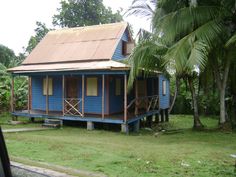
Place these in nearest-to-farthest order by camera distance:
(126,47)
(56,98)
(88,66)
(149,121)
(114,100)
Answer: (88,66), (114,100), (56,98), (149,121), (126,47)

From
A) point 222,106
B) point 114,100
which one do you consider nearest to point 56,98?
point 114,100

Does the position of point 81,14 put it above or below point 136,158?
above

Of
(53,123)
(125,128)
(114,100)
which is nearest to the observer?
(125,128)

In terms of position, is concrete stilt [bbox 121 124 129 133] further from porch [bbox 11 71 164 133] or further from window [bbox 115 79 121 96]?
window [bbox 115 79 121 96]

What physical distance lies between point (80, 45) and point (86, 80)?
9.44 ft

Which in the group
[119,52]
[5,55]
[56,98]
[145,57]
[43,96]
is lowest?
[56,98]

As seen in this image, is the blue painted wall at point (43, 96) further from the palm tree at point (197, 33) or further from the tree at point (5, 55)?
the tree at point (5, 55)

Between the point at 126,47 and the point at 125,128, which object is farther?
the point at 126,47

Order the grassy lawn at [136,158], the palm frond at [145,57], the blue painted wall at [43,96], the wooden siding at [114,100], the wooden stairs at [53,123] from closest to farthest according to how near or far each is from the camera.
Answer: the grassy lawn at [136,158]
the palm frond at [145,57]
the wooden stairs at [53,123]
the wooden siding at [114,100]
the blue painted wall at [43,96]

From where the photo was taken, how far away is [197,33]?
11508mm

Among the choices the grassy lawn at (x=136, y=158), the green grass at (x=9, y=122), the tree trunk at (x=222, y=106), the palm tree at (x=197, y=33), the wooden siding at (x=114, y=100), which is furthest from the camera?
the wooden siding at (x=114, y=100)

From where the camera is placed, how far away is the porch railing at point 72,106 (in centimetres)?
1549

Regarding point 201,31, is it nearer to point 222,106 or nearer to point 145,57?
point 145,57

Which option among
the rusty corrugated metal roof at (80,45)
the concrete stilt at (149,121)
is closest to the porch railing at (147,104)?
the concrete stilt at (149,121)
